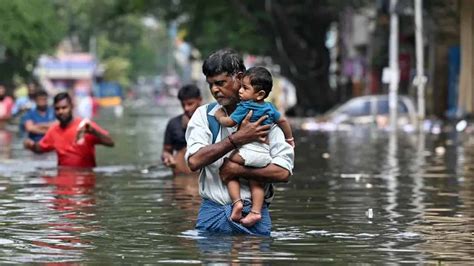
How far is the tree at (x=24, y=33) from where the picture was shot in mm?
62188

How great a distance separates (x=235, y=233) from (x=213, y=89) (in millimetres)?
1200

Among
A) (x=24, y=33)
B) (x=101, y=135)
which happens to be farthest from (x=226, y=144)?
(x=24, y=33)

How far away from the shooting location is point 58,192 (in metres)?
18.6

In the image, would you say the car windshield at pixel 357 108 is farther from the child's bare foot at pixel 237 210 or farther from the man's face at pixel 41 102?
the child's bare foot at pixel 237 210

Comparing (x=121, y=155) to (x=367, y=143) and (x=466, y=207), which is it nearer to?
(x=367, y=143)

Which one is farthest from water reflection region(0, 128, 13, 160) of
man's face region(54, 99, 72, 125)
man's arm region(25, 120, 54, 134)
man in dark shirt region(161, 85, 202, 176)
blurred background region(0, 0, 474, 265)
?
man in dark shirt region(161, 85, 202, 176)

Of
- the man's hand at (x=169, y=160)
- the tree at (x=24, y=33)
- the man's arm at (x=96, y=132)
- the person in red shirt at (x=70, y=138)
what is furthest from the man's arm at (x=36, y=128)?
the tree at (x=24, y=33)

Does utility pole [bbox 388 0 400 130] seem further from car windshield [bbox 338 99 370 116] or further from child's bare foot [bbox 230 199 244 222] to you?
child's bare foot [bbox 230 199 244 222]

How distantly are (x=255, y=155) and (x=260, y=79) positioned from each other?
2.01 ft

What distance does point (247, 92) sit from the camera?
11250 millimetres

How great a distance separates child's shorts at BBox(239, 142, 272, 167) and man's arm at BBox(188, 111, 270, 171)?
105 mm

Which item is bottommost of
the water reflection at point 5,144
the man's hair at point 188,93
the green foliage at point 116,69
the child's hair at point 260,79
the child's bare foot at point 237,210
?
the water reflection at point 5,144

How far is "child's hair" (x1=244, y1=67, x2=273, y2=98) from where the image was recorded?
36.8 feet

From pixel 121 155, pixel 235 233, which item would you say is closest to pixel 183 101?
pixel 235 233
